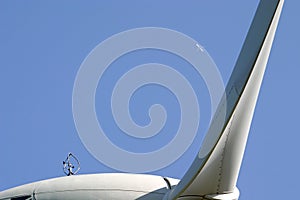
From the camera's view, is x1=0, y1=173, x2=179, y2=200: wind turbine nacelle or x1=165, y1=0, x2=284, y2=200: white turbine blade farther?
x1=0, y1=173, x2=179, y2=200: wind turbine nacelle

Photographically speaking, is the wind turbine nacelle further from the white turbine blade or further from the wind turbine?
the white turbine blade

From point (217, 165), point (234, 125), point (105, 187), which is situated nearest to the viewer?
point (234, 125)

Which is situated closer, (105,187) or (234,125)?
(234,125)

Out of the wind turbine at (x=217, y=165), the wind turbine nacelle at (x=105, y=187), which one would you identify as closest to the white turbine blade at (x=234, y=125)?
the wind turbine at (x=217, y=165)

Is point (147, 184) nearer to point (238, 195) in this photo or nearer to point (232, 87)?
point (238, 195)

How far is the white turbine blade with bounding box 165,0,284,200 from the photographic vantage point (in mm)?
21766

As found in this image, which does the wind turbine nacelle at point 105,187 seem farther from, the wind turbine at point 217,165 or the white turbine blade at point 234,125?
the white turbine blade at point 234,125

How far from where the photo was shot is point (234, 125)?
74.9 ft

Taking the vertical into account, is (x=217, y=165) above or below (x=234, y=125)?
below

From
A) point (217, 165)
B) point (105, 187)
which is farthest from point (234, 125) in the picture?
point (105, 187)

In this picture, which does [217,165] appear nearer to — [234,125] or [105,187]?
[234,125]

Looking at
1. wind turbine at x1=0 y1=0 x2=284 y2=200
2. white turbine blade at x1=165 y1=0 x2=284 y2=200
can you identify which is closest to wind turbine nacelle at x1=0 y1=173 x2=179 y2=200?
wind turbine at x1=0 y1=0 x2=284 y2=200

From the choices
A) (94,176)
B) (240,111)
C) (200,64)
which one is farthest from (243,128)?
(94,176)

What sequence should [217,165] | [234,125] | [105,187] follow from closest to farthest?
[234,125] → [217,165] → [105,187]
